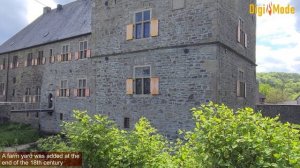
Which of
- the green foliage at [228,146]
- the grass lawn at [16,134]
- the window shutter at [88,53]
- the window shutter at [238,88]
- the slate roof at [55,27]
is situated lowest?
the grass lawn at [16,134]

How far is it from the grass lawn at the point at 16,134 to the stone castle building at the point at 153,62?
1.08m

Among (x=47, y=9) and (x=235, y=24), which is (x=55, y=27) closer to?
(x=47, y=9)

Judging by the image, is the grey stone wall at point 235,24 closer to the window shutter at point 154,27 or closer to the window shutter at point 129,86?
the window shutter at point 154,27

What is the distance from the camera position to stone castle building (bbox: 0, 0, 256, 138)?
13.0 metres

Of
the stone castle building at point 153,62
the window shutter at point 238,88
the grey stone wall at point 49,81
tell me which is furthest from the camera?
the grey stone wall at point 49,81

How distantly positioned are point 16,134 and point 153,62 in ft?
40.4

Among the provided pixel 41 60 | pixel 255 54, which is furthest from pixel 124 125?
pixel 41 60

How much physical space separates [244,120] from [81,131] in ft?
10.8

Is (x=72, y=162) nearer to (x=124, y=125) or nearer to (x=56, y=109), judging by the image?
(x=124, y=125)

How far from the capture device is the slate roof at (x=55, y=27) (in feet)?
70.8

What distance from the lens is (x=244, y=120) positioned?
4137mm

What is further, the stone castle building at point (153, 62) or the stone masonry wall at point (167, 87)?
the stone castle building at point (153, 62)

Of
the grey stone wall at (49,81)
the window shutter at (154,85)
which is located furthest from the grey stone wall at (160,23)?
the grey stone wall at (49,81)

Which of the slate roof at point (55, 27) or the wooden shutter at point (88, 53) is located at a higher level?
the slate roof at point (55, 27)
